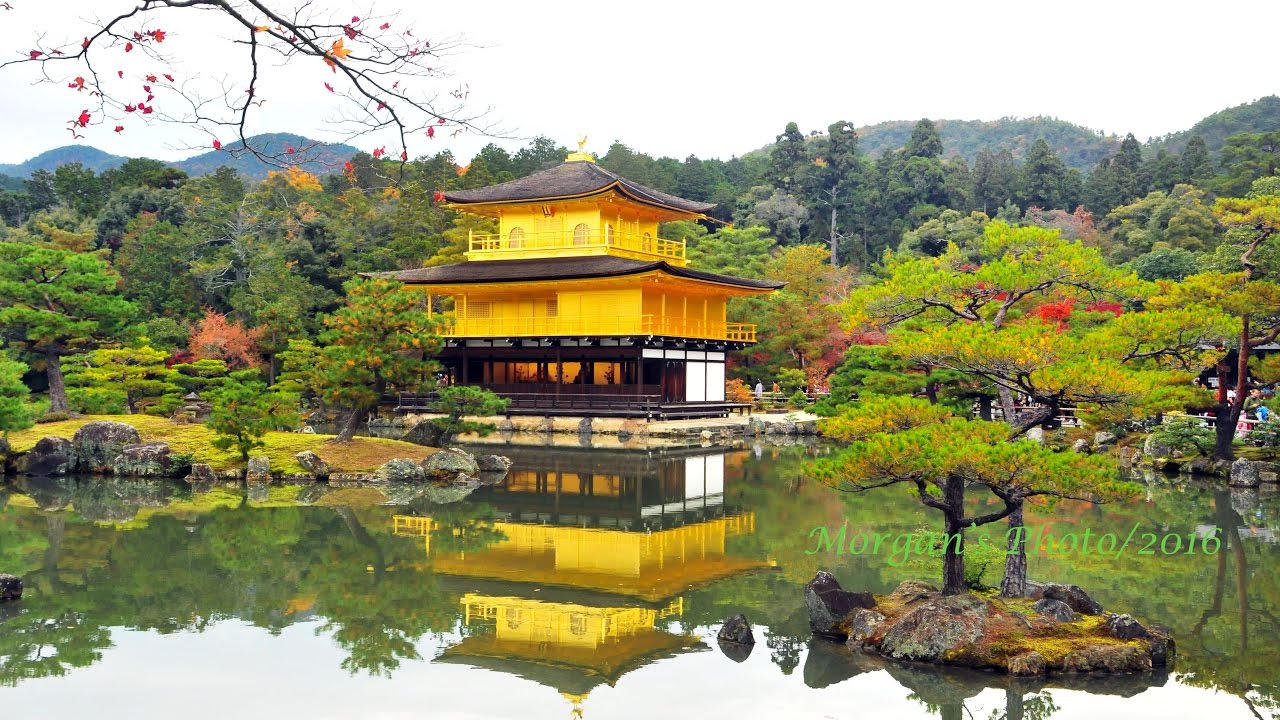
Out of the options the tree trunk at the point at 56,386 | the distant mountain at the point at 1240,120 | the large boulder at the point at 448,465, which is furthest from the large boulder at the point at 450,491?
the distant mountain at the point at 1240,120

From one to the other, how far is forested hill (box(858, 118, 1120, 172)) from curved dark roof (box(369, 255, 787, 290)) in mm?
85145

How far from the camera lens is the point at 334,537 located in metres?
14.5

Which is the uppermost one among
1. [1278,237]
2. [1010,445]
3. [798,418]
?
[1278,237]

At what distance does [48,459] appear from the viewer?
2116cm

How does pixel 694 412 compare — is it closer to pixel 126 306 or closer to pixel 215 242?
pixel 126 306

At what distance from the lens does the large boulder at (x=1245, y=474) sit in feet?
63.5

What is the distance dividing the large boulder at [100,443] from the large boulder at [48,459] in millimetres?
235

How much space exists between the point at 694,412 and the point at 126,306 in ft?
50.4

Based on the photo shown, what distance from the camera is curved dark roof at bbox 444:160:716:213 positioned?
105 feet

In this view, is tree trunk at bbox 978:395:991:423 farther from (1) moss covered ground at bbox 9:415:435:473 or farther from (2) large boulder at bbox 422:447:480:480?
(1) moss covered ground at bbox 9:415:435:473

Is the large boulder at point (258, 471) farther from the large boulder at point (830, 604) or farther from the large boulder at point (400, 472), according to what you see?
the large boulder at point (830, 604)

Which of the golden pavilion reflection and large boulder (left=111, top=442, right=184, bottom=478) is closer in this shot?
the golden pavilion reflection

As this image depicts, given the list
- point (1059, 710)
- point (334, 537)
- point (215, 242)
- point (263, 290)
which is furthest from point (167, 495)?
point (215, 242)

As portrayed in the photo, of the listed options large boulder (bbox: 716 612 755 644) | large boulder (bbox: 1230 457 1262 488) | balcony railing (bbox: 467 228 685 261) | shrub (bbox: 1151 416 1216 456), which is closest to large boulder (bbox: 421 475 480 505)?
large boulder (bbox: 716 612 755 644)
